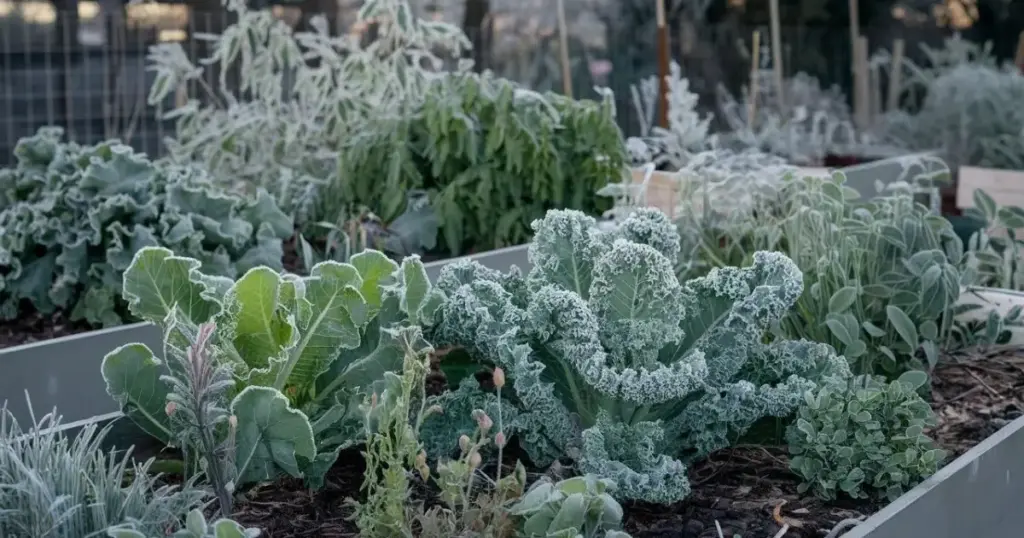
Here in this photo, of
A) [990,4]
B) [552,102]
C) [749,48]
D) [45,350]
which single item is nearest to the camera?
[45,350]

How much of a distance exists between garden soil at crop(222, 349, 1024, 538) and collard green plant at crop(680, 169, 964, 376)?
0.22 m

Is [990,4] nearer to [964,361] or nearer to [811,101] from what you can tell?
[811,101]

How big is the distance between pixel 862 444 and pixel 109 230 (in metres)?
1.98

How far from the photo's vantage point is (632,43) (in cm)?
575

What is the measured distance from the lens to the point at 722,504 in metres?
1.79

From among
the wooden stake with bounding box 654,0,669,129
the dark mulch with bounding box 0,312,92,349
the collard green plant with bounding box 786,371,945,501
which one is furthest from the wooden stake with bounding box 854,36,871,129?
the collard green plant with bounding box 786,371,945,501

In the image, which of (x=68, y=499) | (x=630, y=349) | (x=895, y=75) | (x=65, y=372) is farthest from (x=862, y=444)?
(x=895, y=75)

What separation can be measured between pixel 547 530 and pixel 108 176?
1918mm

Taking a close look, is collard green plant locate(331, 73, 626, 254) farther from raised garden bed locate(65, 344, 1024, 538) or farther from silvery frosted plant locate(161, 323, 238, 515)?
silvery frosted plant locate(161, 323, 238, 515)

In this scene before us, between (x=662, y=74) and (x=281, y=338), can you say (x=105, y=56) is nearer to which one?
(x=662, y=74)

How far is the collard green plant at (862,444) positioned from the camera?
5.79 feet

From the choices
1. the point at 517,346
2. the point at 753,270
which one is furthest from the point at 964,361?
the point at 517,346

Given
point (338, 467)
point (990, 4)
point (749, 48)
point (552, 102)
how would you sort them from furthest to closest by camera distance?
point (990, 4), point (749, 48), point (552, 102), point (338, 467)

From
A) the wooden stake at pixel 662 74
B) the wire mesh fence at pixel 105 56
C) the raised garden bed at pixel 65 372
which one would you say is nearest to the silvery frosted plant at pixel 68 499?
the raised garden bed at pixel 65 372
